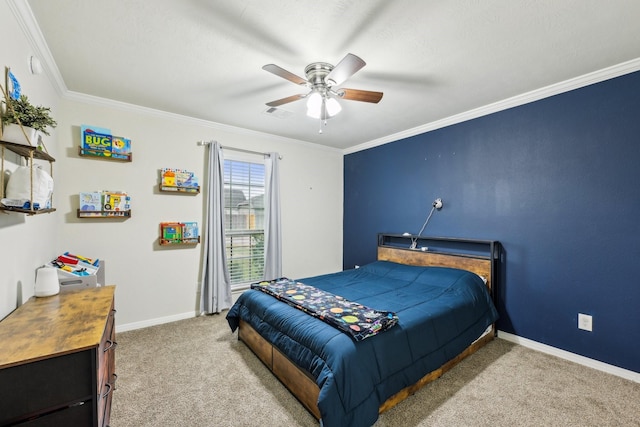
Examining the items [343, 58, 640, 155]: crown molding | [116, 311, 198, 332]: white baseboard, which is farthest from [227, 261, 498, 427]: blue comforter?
[343, 58, 640, 155]: crown molding

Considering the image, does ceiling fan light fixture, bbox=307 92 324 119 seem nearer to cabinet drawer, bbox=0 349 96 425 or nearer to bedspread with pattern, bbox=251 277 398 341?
bedspread with pattern, bbox=251 277 398 341

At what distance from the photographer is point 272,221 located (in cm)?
407

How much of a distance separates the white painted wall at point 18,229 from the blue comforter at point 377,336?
1539 mm

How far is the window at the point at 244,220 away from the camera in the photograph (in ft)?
12.8

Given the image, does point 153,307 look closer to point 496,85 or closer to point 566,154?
point 496,85

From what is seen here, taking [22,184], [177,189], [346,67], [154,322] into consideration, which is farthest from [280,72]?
[154,322]

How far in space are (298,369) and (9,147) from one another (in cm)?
210

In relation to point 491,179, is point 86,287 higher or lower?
lower

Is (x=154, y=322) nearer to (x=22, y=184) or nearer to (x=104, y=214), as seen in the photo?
(x=104, y=214)

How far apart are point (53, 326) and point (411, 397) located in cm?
220

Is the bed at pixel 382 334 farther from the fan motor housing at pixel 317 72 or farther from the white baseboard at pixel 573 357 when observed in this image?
the fan motor housing at pixel 317 72

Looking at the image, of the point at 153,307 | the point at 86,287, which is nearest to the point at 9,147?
the point at 86,287

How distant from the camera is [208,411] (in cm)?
187

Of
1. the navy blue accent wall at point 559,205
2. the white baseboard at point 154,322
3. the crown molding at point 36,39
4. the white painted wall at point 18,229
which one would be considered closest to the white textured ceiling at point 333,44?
the crown molding at point 36,39
